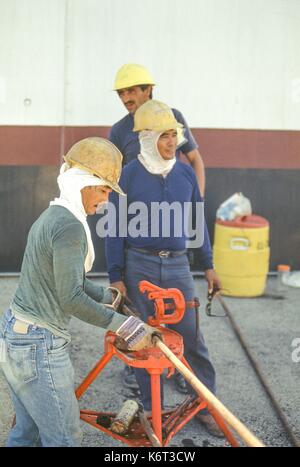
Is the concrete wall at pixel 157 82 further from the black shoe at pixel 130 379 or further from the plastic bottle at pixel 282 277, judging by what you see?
the black shoe at pixel 130 379

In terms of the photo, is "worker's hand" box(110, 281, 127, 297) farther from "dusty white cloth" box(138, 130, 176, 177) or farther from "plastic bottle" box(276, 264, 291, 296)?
"plastic bottle" box(276, 264, 291, 296)

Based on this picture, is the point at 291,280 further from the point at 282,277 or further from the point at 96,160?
the point at 96,160

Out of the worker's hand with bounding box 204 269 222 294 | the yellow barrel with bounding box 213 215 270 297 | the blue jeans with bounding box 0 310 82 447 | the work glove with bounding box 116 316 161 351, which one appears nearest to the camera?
the blue jeans with bounding box 0 310 82 447

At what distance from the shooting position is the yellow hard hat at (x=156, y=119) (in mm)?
4352

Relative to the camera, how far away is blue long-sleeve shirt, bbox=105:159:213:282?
4.42m

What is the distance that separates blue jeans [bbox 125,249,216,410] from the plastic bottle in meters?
2.93

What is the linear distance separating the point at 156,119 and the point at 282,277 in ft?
11.3

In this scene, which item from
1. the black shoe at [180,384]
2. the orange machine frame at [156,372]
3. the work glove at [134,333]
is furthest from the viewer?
the black shoe at [180,384]

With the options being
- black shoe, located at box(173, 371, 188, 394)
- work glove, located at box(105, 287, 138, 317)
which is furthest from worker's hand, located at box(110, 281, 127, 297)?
black shoe, located at box(173, 371, 188, 394)

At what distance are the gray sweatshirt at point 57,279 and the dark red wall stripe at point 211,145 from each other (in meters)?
3.88

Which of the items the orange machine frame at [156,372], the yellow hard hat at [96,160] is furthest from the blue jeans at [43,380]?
the yellow hard hat at [96,160]

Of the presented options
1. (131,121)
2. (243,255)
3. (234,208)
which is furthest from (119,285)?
(234,208)

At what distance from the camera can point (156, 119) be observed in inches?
172
